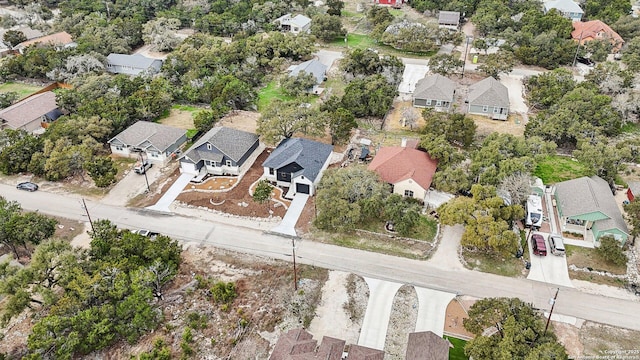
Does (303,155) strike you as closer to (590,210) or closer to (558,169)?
(590,210)

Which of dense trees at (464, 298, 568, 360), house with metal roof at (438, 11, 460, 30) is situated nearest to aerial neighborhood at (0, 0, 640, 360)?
dense trees at (464, 298, 568, 360)

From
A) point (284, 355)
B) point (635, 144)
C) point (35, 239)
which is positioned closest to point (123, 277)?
point (35, 239)

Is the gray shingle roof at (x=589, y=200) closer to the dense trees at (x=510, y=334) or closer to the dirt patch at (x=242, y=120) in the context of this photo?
the dense trees at (x=510, y=334)

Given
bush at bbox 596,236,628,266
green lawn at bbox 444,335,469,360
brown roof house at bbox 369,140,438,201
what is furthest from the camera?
brown roof house at bbox 369,140,438,201

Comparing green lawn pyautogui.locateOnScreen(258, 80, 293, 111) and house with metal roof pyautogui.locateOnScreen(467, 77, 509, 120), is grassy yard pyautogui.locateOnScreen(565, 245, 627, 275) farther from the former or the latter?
green lawn pyautogui.locateOnScreen(258, 80, 293, 111)

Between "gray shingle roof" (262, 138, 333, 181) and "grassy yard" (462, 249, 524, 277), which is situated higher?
"gray shingle roof" (262, 138, 333, 181)

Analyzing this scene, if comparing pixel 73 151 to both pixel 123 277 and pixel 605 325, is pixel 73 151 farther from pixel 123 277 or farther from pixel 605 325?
pixel 605 325

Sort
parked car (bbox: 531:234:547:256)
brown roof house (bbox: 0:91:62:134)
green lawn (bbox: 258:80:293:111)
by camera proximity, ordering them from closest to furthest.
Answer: parked car (bbox: 531:234:547:256) → brown roof house (bbox: 0:91:62:134) → green lawn (bbox: 258:80:293:111)
